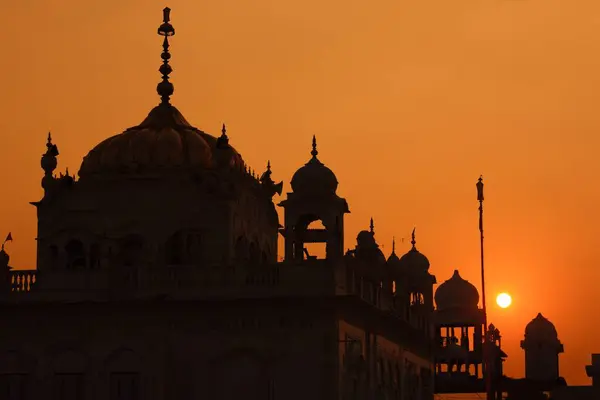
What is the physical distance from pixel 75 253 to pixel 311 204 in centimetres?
802

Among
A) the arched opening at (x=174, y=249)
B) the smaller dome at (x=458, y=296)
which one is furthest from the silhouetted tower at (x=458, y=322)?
the arched opening at (x=174, y=249)

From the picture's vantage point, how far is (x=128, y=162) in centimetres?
6500

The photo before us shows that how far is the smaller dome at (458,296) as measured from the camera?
293 feet

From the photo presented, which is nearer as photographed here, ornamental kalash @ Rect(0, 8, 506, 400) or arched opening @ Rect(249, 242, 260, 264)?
ornamental kalash @ Rect(0, 8, 506, 400)

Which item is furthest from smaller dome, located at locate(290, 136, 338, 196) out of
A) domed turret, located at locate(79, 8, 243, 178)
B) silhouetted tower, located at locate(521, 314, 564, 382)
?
silhouetted tower, located at locate(521, 314, 564, 382)

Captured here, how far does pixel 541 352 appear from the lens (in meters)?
94.2

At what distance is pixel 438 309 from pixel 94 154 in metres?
27.0

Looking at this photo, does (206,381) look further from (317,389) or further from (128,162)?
→ (128,162)

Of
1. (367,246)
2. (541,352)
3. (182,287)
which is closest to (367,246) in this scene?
(367,246)

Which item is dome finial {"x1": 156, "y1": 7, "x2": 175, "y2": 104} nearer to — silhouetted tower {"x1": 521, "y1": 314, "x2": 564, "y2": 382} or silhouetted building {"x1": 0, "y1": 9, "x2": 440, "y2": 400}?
silhouetted building {"x1": 0, "y1": 9, "x2": 440, "y2": 400}

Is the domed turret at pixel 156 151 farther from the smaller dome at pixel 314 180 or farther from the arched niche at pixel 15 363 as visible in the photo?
the arched niche at pixel 15 363

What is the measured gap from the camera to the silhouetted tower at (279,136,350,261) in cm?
6222

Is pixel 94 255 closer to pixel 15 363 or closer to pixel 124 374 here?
pixel 15 363

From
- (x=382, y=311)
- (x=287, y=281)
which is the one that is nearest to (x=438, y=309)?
(x=382, y=311)
